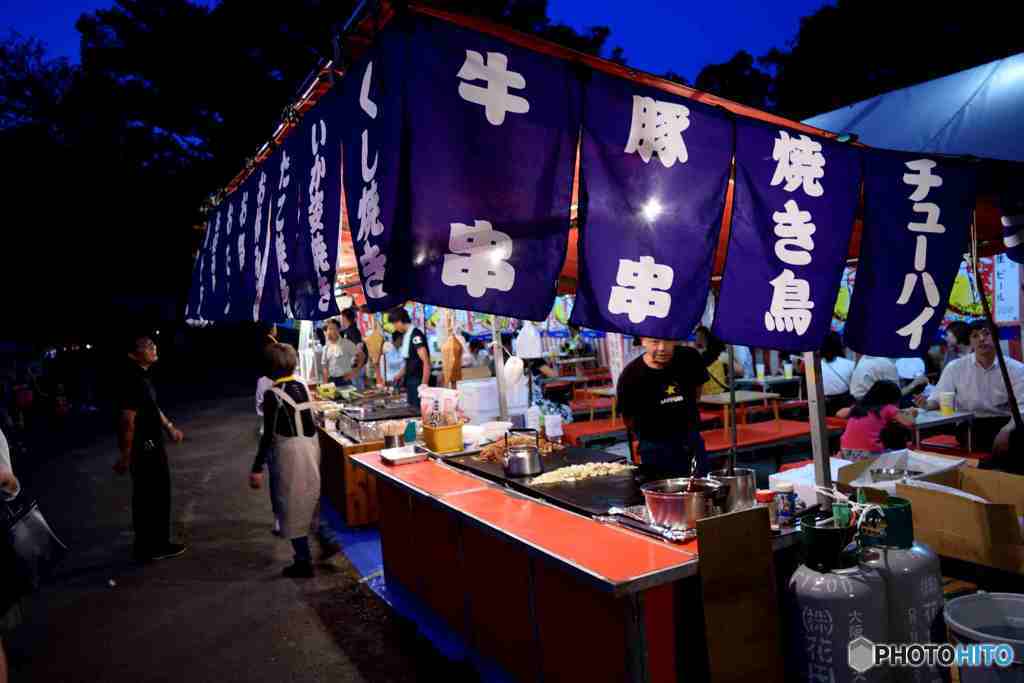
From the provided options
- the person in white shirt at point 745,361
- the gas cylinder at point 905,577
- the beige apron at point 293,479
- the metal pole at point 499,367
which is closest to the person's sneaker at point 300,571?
the beige apron at point 293,479

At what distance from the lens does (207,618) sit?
567 cm

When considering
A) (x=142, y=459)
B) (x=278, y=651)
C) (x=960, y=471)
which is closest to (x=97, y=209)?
(x=142, y=459)

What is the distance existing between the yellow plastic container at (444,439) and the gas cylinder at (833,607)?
3493mm

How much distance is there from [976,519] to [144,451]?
25.4 ft

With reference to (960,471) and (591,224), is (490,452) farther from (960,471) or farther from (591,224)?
(960,471)

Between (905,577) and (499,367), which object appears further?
(499,367)

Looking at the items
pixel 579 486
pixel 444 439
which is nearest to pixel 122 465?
pixel 444 439

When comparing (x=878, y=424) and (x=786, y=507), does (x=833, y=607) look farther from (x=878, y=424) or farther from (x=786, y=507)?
(x=878, y=424)

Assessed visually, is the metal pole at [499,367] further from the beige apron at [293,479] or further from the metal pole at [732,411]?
the metal pole at [732,411]

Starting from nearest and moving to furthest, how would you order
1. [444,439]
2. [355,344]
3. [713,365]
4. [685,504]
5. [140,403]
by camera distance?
1. [685,504]
2. [444,439]
3. [140,403]
4. [713,365]
5. [355,344]

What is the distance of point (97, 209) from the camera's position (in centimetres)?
2614

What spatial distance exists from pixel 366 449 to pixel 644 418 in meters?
3.47

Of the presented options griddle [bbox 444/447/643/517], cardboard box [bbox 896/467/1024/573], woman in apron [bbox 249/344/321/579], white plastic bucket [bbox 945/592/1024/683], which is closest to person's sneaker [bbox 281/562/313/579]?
woman in apron [bbox 249/344/321/579]

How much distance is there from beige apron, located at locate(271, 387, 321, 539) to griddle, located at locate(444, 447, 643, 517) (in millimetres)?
1936
